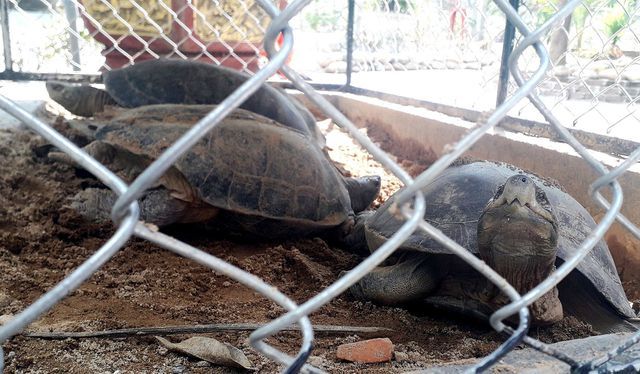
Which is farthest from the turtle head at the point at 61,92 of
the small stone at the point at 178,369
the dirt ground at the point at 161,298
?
the small stone at the point at 178,369

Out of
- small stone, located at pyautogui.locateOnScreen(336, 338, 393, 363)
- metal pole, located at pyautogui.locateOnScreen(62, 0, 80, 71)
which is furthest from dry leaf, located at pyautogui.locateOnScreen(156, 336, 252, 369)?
metal pole, located at pyautogui.locateOnScreen(62, 0, 80, 71)

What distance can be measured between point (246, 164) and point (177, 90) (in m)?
0.93

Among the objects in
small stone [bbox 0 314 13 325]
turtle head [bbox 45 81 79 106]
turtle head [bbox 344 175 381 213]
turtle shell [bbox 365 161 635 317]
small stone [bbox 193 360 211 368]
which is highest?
turtle head [bbox 45 81 79 106]

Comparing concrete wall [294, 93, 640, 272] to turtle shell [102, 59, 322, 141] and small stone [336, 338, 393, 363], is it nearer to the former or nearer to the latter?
turtle shell [102, 59, 322, 141]

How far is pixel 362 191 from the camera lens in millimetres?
3418

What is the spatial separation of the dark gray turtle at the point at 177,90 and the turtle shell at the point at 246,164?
15.9 inches

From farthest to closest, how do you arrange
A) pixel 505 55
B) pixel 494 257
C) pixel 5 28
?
pixel 5 28 < pixel 505 55 < pixel 494 257

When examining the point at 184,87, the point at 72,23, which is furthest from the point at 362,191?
the point at 72,23

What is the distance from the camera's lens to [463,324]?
2.22m

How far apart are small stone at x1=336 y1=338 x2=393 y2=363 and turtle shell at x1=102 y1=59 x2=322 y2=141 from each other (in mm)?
2033

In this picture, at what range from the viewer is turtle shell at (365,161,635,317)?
7.08 feet

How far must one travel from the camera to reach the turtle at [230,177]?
2.74m

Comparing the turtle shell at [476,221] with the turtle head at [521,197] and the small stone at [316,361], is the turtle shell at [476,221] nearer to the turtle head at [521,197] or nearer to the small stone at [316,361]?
the turtle head at [521,197]

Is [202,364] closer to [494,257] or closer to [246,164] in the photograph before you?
[494,257]
